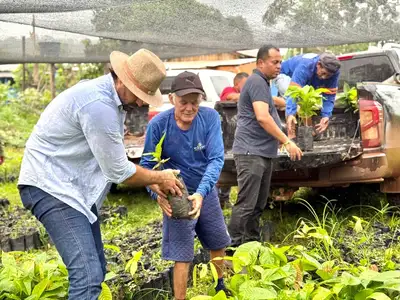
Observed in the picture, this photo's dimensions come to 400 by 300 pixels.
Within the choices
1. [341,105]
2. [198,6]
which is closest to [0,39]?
[198,6]

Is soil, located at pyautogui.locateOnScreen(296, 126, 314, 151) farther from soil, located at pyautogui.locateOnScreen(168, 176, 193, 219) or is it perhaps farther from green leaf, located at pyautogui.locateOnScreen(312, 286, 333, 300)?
green leaf, located at pyautogui.locateOnScreen(312, 286, 333, 300)

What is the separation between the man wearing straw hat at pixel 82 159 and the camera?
3.51 meters

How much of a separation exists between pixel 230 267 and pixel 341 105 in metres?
2.70

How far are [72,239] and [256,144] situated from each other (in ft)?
7.95

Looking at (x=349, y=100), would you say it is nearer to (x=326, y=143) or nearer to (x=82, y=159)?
(x=326, y=143)

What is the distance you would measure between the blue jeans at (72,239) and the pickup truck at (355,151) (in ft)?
10.9

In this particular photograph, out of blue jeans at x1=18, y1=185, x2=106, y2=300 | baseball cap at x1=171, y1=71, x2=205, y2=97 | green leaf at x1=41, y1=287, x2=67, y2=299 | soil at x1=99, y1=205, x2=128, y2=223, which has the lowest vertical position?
soil at x1=99, y1=205, x2=128, y2=223

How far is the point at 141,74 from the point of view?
11.7 ft

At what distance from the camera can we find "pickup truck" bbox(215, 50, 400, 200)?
6473 mm

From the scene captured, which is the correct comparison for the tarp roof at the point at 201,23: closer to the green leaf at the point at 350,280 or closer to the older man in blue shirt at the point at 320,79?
the older man in blue shirt at the point at 320,79

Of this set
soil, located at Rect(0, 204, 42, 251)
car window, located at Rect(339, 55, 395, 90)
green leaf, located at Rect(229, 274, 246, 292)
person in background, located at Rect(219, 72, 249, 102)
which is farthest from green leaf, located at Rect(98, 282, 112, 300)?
car window, located at Rect(339, 55, 395, 90)

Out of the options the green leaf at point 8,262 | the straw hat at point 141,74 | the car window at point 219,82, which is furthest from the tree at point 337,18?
the car window at point 219,82

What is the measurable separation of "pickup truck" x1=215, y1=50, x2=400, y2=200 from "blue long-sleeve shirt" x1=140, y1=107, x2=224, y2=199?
219 centimetres

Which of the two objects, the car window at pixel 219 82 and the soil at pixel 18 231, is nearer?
the soil at pixel 18 231
